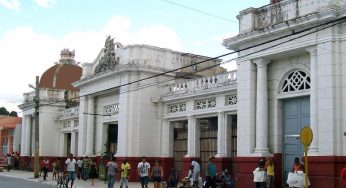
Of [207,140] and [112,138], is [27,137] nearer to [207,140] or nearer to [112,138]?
[112,138]

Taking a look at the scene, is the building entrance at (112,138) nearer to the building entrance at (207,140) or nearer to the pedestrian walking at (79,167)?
the pedestrian walking at (79,167)

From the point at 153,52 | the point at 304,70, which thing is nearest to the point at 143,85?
the point at 153,52

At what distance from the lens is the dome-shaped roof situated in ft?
137

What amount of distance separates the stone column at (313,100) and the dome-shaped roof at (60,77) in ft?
92.1

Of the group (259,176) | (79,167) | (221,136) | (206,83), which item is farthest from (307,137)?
(79,167)

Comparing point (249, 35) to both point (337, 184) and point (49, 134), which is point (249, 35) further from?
point (49, 134)

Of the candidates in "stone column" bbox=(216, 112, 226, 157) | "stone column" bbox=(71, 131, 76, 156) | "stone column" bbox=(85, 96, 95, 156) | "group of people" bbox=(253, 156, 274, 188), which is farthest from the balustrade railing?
"stone column" bbox=(71, 131, 76, 156)

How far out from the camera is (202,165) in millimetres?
24469

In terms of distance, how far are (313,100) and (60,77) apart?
96.2 ft

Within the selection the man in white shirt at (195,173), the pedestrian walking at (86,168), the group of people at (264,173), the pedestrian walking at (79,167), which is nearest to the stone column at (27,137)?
the pedestrian walking at (79,167)

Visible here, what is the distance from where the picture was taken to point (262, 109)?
1844 centimetres

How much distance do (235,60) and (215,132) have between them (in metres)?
5.24

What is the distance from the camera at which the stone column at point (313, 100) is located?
53.4 ft

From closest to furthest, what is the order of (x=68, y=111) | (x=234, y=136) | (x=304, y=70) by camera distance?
(x=304, y=70)
(x=234, y=136)
(x=68, y=111)
